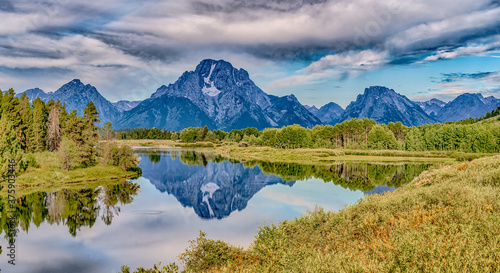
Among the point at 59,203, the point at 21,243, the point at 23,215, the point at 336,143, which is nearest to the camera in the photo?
the point at 21,243

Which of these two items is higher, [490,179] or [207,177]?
[490,179]

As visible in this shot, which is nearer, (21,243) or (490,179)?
(490,179)

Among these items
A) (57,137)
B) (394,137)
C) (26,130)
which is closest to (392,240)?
(26,130)

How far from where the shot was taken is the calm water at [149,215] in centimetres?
2334

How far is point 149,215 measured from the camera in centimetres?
3603

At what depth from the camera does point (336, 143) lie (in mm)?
174375

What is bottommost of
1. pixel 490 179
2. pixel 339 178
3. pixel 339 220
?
pixel 339 178

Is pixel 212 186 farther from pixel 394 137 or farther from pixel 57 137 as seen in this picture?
pixel 394 137

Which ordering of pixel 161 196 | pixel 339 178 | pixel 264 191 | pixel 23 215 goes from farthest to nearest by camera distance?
pixel 339 178, pixel 264 191, pixel 161 196, pixel 23 215

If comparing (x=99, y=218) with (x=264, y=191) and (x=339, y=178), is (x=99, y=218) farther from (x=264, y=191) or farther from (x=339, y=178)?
(x=339, y=178)

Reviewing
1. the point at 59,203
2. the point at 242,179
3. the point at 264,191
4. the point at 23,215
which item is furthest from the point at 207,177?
the point at 23,215

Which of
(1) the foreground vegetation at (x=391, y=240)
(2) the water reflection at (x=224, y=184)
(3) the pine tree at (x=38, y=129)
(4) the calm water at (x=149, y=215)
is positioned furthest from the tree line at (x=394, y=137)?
(1) the foreground vegetation at (x=391, y=240)

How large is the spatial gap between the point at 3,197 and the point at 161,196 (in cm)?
1952

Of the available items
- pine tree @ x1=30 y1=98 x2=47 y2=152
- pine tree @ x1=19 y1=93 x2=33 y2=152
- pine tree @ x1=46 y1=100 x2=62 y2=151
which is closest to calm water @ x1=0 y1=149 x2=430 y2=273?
pine tree @ x1=19 y1=93 x2=33 y2=152
